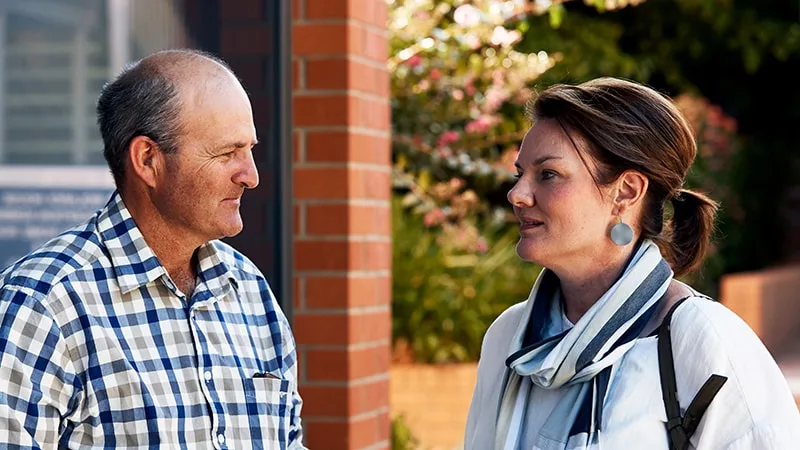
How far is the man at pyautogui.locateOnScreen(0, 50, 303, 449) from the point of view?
2.40 metres

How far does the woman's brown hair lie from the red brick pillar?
1.65m

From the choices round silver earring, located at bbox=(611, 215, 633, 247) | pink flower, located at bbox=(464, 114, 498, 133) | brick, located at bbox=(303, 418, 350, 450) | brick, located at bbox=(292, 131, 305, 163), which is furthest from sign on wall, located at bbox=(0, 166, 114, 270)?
pink flower, located at bbox=(464, 114, 498, 133)

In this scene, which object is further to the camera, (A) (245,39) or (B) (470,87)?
(B) (470,87)

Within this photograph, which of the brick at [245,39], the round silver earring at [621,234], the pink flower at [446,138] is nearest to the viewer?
the round silver earring at [621,234]

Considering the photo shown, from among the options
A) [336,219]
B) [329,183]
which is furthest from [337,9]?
[336,219]

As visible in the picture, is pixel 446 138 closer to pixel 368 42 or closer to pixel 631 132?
pixel 368 42

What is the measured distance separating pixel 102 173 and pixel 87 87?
0.28 m

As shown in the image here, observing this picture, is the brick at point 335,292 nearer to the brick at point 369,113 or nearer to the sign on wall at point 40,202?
the brick at point 369,113

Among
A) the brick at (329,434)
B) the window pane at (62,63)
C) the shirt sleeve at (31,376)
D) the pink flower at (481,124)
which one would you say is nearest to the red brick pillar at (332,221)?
the brick at (329,434)

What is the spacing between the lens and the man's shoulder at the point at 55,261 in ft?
7.94

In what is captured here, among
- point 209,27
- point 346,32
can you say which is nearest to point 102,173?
point 209,27

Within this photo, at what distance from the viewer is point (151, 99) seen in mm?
2594

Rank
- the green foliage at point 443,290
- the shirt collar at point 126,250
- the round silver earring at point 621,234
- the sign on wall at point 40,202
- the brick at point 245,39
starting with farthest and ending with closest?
the green foliage at point 443,290
the brick at point 245,39
the sign on wall at point 40,202
the round silver earring at point 621,234
the shirt collar at point 126,250

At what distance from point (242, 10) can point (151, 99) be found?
190 cm
